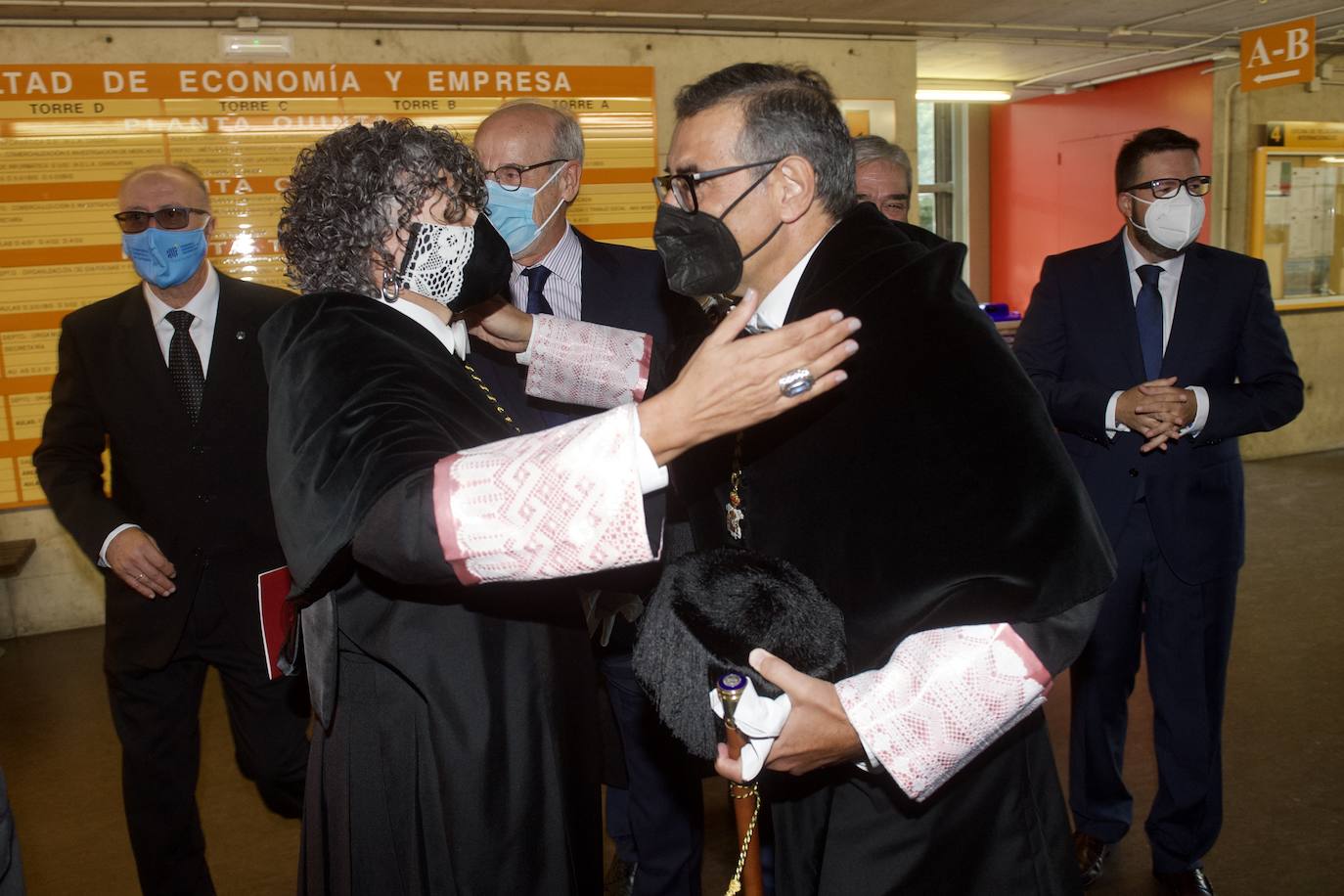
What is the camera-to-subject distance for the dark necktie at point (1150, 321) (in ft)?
9.16

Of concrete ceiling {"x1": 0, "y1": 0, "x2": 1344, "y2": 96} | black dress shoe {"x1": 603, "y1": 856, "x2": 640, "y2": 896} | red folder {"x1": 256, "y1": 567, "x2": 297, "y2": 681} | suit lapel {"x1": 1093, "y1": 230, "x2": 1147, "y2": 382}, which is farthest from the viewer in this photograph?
concrete ceiling {"x1": 0, "y1": 0, "x2": 1344, "y2": 96}

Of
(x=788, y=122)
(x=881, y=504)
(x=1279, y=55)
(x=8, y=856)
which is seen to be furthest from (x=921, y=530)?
(x=1279, y=55)

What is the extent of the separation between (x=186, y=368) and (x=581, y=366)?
126 cm

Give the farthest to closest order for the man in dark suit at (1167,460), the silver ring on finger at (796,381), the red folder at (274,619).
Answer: the man in dark suit at (1167,460), the red folder at (274,619), the silver ring on finger at (796,381)

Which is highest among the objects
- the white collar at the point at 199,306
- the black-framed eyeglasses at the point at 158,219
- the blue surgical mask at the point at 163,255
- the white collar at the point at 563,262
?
the black-framed eyeglasses at the point at 158,219

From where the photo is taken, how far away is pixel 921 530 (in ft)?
3.98

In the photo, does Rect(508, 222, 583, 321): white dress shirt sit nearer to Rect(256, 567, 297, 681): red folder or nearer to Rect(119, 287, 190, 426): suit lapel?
Rect(119, 287, 190, 426): suit lapel

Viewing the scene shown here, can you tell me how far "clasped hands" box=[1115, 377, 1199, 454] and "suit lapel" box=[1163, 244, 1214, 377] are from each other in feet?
0.38

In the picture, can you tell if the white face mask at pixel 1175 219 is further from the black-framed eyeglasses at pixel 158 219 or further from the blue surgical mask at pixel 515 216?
the black-framed eyeglasses at pixel 158 219

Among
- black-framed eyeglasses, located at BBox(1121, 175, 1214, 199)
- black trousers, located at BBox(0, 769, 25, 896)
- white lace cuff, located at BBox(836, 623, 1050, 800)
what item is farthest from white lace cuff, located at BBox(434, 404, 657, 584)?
black-framed eyeglasses, located at BBox(1121, 175, 1214, 199)

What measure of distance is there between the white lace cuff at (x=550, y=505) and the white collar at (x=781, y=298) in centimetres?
49

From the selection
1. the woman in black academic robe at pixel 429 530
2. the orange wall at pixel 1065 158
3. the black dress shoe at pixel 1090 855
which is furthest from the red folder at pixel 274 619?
the orange wall at pixel 1065 158

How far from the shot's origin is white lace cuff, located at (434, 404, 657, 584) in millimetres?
1103

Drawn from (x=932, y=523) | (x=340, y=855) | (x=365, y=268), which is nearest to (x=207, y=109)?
(x=365, y=268)
